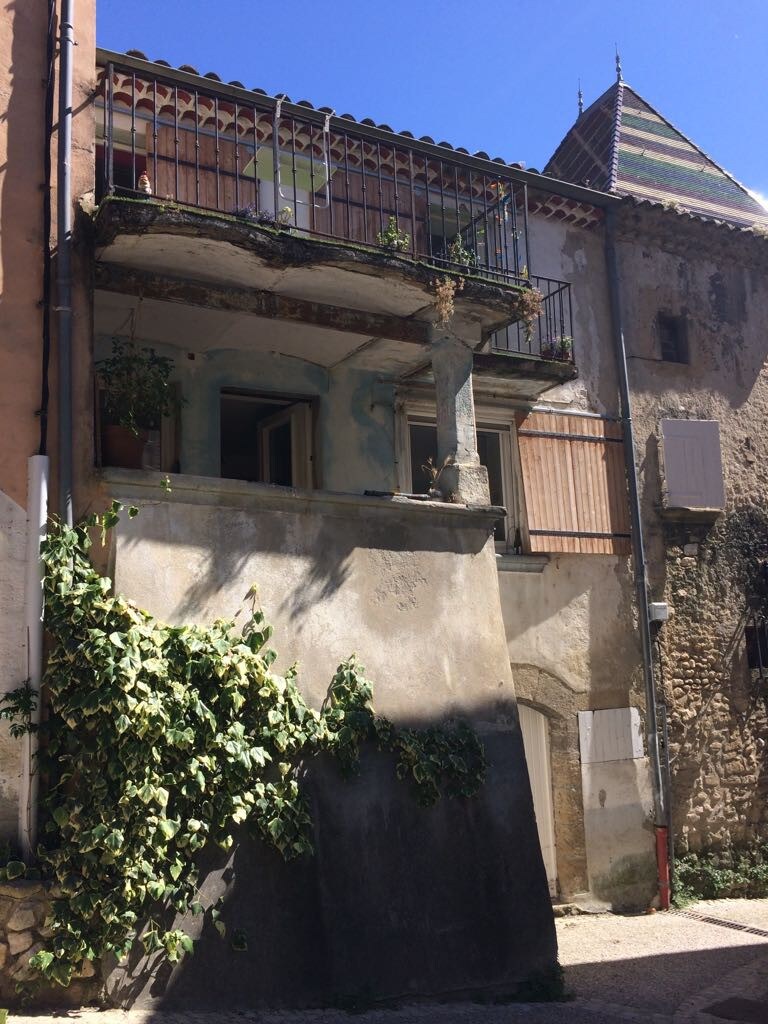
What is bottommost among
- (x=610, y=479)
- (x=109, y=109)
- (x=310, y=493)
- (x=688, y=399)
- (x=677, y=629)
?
(x=677, y=629)

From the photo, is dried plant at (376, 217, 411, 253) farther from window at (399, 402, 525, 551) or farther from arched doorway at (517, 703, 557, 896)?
arched doorway at (517, 703, 557, 896)

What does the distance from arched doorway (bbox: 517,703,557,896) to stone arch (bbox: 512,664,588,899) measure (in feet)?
0.17

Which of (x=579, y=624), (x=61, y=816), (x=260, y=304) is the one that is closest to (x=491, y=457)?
(x=579, y=624)

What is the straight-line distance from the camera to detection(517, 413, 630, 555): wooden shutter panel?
36.5 feet

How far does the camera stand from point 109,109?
A: 782 centimetres

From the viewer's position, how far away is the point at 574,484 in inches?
450

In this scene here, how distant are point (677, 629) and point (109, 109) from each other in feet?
25.7

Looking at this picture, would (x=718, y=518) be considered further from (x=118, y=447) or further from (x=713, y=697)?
(x=118, y=447)

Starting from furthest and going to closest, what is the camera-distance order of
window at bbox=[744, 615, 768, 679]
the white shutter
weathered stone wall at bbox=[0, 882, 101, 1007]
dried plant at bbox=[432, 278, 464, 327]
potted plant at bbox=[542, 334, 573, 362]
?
window at bbox=[744, 615, 768, 679]
potted plant at bbox=[542, 334, 573, 362]
the white shutter
dried plant at bbox=[432, 278, 464, 327]
weathered stone wall at bbox=[0, 882, 101, 1007]

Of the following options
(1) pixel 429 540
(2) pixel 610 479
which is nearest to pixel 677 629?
(2) pixel 610 479

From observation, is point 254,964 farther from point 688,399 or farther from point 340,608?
point 688,399

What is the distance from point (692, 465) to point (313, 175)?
17.9 feet

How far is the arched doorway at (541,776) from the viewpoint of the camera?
10.7 metres

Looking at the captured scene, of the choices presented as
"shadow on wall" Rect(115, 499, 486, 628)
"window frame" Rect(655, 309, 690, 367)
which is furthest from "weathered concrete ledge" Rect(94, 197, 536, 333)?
"window frame" Rect(655, 309, 690, 367)
